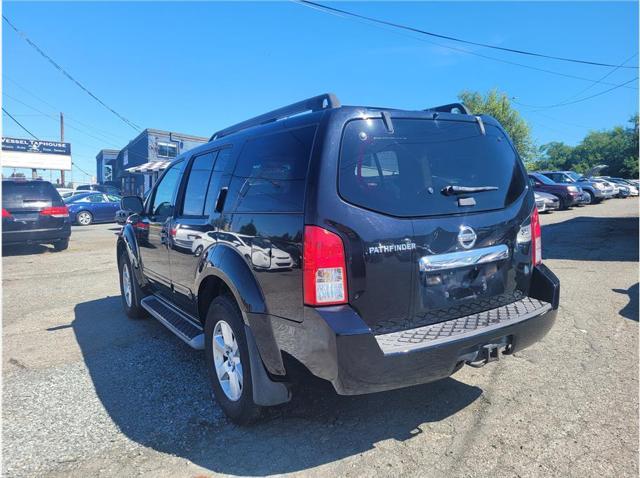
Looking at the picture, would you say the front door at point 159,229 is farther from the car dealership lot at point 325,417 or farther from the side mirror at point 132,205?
the car dealership lot at point 325,417

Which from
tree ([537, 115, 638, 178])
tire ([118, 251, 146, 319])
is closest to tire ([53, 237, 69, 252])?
tire ([118, 251, 146, 319])

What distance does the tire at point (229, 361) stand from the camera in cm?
273

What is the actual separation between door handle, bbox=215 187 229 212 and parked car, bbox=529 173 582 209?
1862cm

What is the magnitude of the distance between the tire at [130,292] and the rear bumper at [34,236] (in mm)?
Answer: 6666

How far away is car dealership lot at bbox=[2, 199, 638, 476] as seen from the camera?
2480 millimetres

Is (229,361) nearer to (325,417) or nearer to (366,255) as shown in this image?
(325,417)

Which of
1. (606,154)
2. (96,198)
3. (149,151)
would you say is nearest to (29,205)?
(96,198)

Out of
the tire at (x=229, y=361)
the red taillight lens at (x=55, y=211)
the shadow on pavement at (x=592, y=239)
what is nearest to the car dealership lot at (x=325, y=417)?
the tire at (x=229, y=361)

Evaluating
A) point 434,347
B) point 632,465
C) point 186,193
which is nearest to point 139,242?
point 186,193

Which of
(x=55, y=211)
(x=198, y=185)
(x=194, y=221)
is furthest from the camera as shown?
(x=55, y=211)

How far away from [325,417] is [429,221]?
5.03ft

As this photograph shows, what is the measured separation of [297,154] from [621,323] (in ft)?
13.7

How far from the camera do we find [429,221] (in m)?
2.47

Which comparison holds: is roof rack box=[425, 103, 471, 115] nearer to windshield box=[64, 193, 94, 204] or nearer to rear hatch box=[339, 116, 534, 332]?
rear hatch box=[339, 116, 534, 332]
